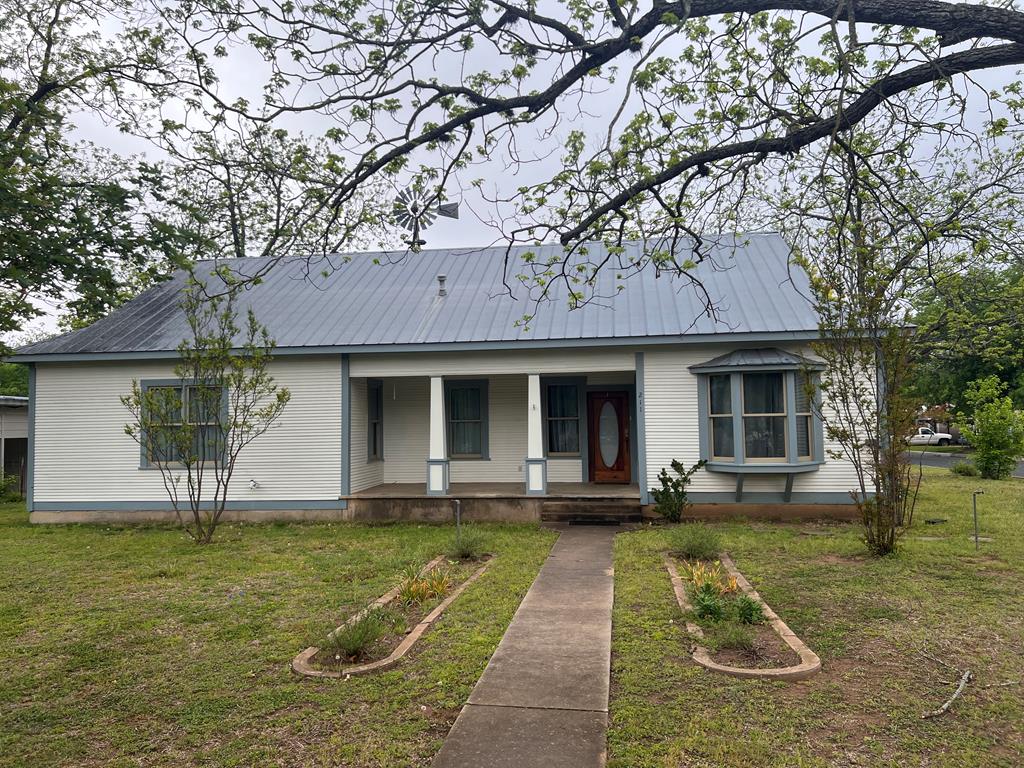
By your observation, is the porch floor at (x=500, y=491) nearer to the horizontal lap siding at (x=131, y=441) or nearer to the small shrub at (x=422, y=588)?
the horizontal lap siding at (x=131, y=441)

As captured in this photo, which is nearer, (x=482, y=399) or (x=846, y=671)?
(x=846, y=671)

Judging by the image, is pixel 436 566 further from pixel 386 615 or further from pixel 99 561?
pixel 99 561

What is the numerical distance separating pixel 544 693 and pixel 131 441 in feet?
39.0

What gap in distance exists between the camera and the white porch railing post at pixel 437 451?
12.6 metres

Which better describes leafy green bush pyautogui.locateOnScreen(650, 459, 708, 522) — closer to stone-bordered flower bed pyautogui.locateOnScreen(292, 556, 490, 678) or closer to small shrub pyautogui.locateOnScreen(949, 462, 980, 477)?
stone-bordered flower bed pyautogui.locateOnScreen(292, 556, 490, 678)

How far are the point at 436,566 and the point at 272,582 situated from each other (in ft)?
6.61

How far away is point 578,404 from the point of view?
14422 millimetres

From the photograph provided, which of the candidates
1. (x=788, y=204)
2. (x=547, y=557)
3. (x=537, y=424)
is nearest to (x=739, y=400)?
(x=537, y=424)

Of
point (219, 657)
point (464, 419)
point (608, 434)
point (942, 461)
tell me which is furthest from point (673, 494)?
point (942, 461)

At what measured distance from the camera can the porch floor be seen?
1227cm

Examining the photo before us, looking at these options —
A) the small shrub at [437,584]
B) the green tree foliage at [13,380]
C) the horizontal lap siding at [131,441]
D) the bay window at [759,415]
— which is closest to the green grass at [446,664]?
the small shrub at [437,584]

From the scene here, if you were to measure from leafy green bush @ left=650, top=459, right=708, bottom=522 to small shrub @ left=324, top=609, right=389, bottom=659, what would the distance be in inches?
285

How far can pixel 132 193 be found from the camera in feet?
17.9

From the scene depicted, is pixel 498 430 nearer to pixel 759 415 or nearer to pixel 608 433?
pixel 608 433
